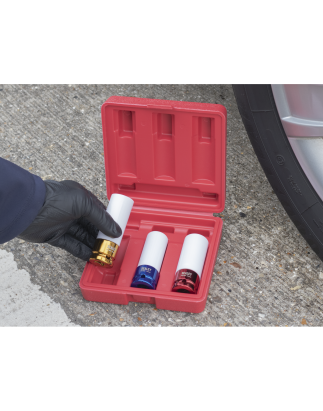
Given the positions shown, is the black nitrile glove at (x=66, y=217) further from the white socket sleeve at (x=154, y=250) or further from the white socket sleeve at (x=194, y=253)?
the white socket sleeve at (x=194, y=253)

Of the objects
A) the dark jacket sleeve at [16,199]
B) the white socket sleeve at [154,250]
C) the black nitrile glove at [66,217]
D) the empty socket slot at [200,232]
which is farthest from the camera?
the empty socket slot at [200,232]

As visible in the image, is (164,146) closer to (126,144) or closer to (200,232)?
(126,144)

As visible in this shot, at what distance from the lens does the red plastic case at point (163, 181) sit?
1.54 metres

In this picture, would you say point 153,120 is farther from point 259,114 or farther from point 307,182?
point 307,182

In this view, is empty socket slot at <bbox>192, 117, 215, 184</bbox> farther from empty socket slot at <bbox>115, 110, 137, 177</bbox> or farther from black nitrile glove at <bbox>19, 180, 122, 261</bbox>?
black nitrile glove at <bbox>19, 180, 122, 261</bbox>

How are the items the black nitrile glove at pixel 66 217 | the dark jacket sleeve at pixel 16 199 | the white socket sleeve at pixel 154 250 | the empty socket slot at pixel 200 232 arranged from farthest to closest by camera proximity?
the empty socket slot at pixel 200 232, the white socket sleeve at pixel 154 250, the black nitrile glove at pixel 66 217, the dark jacket sleeve at pixel 16 199

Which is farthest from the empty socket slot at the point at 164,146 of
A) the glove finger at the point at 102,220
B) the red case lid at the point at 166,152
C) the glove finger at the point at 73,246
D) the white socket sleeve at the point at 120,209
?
the glove finger at the point at 73,246

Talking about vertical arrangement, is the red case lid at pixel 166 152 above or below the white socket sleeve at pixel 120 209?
above

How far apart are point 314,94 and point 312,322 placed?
0.74 m

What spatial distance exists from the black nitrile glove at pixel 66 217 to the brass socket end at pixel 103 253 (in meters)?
0.04

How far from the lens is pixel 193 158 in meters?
1.65

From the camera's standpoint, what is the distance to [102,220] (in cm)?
154

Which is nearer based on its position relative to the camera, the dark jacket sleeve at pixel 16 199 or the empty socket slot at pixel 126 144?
the dark jacket sleeve at pixel 16 199

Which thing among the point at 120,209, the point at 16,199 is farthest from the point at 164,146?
the point at 16,199
